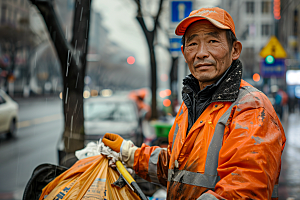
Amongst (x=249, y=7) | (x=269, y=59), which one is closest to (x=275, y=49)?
(x=269, y=59)

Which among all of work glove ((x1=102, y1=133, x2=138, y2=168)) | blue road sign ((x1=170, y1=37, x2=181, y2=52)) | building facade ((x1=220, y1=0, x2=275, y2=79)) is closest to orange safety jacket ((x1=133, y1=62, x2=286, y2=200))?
work glove ((x1=102, y1=133, x2=138, y2=168))

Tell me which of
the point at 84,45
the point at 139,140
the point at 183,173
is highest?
the point at 84,45

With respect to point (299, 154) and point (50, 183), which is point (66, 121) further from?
point (299, 154)

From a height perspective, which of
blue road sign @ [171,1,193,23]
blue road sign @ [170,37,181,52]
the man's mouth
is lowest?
the man's mouth

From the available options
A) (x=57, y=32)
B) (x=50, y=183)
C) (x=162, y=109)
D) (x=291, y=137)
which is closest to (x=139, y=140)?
(x=57, y=32)

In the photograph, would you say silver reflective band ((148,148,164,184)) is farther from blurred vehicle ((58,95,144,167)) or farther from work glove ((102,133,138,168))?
blurred vehicle ((58,95,144,167))

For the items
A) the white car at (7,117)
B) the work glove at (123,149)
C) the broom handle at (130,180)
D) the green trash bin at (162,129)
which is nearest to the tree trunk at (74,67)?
the work glove at (123,149)

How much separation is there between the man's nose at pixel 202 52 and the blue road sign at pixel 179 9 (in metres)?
6.92

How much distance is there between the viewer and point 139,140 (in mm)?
6625

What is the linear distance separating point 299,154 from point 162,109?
8696 millimetres

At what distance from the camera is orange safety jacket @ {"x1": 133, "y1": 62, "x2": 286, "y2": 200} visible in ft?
4.25

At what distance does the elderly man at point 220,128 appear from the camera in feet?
4.31

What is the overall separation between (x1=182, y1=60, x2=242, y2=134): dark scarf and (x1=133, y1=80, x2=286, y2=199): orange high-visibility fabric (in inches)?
2.2

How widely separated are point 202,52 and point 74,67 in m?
2.36
